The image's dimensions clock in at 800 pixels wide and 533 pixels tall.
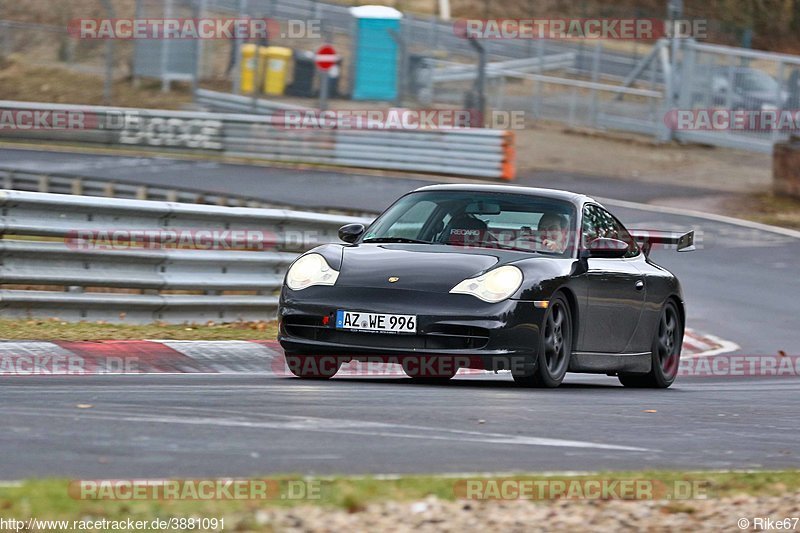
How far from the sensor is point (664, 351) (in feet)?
36.8

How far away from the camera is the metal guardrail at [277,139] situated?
101ft

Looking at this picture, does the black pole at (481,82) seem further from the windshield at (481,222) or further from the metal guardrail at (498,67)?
the windshield at (481,222)

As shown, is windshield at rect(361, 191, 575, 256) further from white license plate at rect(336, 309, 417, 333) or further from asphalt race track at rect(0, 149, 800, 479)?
white license plate at rect(336, 309, 417, 333)

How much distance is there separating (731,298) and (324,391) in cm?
1061

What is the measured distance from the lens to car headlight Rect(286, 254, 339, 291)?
30.1 ft

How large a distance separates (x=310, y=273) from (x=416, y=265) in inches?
25.3

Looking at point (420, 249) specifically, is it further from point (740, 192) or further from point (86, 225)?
point (740, 192)

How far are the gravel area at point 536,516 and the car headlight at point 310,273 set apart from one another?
3871mm

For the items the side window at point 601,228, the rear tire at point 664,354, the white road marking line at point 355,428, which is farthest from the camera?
the rear tire at point 664,354

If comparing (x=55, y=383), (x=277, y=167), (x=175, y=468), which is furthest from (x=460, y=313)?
(x=277, y=167)

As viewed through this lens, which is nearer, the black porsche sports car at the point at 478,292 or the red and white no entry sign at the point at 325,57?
the black porsche sports car at the point at 478,292
